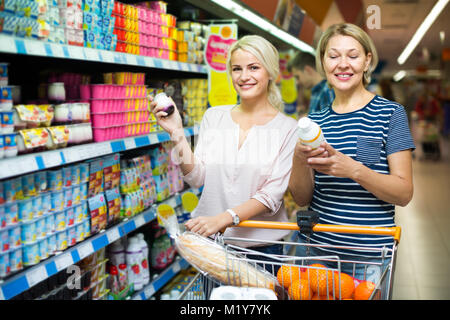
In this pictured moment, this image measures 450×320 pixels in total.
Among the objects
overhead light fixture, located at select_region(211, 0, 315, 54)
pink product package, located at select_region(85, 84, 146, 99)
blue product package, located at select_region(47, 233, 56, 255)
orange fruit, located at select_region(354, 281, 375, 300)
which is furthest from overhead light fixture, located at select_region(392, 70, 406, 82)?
orange fruit, located at select_region(354, 281, 375, 300)

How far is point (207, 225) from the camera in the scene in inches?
66.3

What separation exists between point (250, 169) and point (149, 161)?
118cm

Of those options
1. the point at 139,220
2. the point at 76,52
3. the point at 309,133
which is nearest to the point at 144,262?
the point at 139,220

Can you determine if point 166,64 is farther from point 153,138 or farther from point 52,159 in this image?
point 52,159

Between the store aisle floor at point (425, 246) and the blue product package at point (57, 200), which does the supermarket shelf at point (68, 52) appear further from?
the store aisle floor at point (425, 246)

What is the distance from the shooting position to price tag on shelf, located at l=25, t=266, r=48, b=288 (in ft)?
5.84

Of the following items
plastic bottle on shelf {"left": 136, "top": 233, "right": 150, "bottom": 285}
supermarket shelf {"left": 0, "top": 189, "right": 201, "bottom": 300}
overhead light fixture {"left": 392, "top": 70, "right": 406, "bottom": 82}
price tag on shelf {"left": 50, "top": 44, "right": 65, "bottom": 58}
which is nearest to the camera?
supermarket shelf {"left": 0, "top": 189, "right": 201, "bottom": 300}

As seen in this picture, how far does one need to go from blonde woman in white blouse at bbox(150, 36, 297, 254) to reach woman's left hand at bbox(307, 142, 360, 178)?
0.43 m

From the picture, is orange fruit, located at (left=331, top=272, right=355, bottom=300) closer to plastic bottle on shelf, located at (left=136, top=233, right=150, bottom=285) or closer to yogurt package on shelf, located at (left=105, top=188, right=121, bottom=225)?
yogurt package on shelf, located at (left=105, top=188, right=121, bottom=225)

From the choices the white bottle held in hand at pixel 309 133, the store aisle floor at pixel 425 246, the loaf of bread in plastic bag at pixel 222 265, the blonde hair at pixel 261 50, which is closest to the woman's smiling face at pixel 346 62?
the blonde hair at pixel 261 50

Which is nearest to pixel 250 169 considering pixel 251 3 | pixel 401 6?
pixel 251 3

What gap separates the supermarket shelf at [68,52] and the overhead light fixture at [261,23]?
0.48 m

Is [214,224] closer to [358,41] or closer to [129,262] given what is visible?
[358,41]
